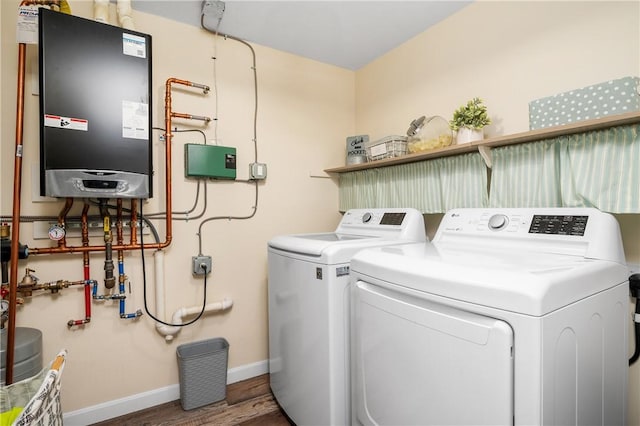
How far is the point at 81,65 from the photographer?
59.7 inches

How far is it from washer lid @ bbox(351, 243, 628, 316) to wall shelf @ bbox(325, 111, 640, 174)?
51 centimetres

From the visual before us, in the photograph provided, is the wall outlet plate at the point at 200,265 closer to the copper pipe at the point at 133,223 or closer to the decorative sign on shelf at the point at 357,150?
the copper pipe at the point at 133,223

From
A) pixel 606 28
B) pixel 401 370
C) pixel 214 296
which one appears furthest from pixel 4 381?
pixel 606 28

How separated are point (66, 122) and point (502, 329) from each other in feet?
6.34

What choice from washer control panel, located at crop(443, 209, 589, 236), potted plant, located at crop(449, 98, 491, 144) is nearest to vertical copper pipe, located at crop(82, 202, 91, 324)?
washer control panel, located at crop(443, 209, 589, 236)

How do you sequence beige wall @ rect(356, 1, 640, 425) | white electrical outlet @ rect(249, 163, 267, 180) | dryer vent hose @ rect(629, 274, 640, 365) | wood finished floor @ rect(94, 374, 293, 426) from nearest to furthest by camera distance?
1. dryer vent hose @ rect(629, 274, 640, 365)
2. beige wall @ rect(356, 1, 640, 425)
3. wood finished floor @ rect(94, 374, 293, 426)
4. white electrical outlet @ rect(249, 163, 267, 180)

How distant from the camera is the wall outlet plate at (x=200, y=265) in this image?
2.06 metres

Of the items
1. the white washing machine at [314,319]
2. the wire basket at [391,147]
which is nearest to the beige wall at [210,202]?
the white washing machine at [314,319]

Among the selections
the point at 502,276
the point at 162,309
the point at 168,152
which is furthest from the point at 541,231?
the point at 162,309

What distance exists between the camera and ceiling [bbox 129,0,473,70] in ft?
6.28

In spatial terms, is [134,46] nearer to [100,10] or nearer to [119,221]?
[100,10]

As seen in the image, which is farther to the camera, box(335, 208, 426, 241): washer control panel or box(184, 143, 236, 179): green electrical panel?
box(184, 143, 236, 179): green electrical panel

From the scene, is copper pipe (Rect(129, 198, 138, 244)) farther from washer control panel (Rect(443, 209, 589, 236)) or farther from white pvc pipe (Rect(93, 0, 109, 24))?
washer control panel (Rect(443, 209, 589, 236))

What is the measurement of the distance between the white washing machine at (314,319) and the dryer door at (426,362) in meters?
0.14
